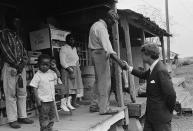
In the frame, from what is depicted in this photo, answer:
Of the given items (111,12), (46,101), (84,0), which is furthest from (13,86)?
(84,0)

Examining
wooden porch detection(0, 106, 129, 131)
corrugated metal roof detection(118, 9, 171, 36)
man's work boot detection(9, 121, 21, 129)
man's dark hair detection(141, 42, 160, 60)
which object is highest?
corrugated metal roof detection(118, 9, 171, 36)

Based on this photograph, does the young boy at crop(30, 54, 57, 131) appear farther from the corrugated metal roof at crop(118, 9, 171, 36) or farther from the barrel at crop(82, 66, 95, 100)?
the corrugated metal roof at crop(118, 9, 171, 36)

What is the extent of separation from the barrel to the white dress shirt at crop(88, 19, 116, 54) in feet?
10.5

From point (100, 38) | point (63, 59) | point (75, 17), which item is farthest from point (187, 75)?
point (100, 38)

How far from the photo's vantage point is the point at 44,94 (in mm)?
4828

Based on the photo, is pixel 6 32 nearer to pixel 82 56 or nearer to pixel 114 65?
pixel 114 65

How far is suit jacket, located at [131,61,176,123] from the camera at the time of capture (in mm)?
4301

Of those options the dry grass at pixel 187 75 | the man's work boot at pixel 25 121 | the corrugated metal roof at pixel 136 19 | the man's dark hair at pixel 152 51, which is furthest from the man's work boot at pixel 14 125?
the dry grass at pixel 187 75

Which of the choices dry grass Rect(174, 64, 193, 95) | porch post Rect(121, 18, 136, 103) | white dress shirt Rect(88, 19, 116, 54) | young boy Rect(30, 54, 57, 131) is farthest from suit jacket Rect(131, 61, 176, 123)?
dry grass Rect(174, 64, 193, 95)

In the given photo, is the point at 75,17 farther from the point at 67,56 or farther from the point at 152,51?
the point at 152,51

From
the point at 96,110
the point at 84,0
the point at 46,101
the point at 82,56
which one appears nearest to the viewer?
the point at 46,101

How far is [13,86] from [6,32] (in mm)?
937

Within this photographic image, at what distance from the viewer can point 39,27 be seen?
303 inches

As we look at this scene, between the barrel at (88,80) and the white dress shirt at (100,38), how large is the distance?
10.5 feet
